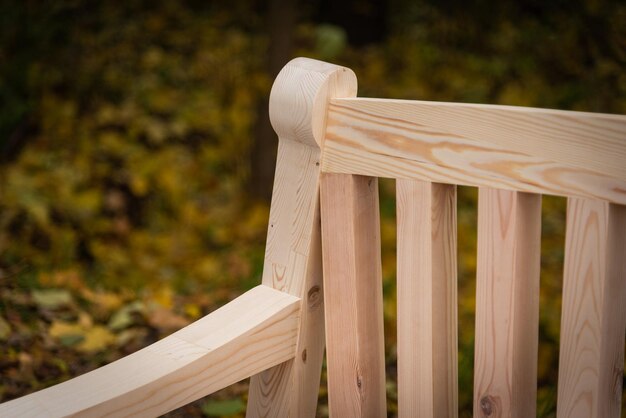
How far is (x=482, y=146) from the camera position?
1118mm

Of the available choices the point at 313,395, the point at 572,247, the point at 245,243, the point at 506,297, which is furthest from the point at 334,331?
the point at 245,243

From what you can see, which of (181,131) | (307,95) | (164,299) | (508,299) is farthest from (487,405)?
(181,131)

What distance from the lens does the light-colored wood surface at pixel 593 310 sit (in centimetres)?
103

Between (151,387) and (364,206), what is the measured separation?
1.50 feet

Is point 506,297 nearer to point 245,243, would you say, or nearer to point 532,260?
point 532,260

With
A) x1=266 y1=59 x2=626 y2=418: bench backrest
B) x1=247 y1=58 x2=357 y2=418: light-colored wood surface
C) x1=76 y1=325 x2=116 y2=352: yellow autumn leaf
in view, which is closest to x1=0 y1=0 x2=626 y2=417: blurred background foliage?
x1=76 y1=325 x2=116 y2=352: yellow autumn leaf

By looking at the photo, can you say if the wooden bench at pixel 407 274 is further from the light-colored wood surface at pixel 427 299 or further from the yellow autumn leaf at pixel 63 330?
the yellow autumn leaf at pixel 63 330

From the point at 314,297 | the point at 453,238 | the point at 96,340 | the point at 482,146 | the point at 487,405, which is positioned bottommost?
the point at 96,340

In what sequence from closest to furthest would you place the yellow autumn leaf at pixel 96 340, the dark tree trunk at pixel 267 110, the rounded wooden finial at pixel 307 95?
the rounded wooden finial at pixel 307 95 < the yellow autumn leaf at pixel 96 340 < the dark tree trunk at pixel 267 110

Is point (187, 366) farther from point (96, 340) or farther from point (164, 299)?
point (164, 299)

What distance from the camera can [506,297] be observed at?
1139 millimetres

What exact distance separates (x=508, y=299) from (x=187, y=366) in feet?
1.66

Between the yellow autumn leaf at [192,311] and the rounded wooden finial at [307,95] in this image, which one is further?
the yellow autumn leaf at [192,311]

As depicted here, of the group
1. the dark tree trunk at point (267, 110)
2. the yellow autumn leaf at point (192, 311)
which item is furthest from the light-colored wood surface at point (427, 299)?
the dark tree trunk at point (267, 110)
